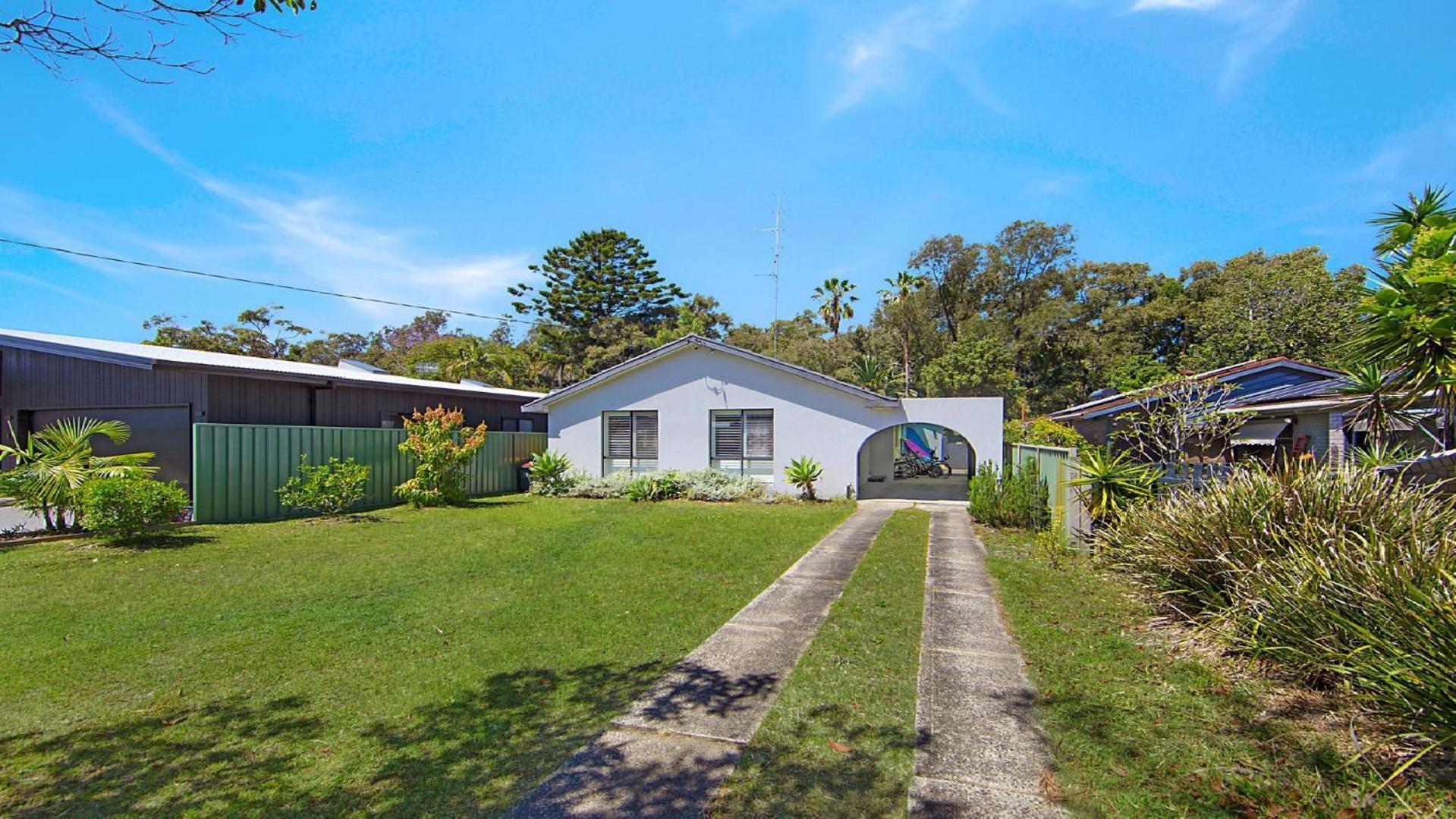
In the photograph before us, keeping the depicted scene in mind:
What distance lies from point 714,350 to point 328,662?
501 inches

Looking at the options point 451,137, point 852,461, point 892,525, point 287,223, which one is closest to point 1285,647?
point 892,525

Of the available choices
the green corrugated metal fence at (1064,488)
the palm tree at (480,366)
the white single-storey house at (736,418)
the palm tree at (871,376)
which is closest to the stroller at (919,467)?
the palm tree at (871,376)

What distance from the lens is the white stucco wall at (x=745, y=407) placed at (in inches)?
→ 581

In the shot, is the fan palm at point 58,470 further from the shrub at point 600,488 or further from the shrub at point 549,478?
the shrub at point 600,488

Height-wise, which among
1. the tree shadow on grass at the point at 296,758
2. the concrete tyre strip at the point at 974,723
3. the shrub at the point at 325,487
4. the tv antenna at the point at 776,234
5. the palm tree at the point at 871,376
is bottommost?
the concrete tyre strip at the point at 974,723

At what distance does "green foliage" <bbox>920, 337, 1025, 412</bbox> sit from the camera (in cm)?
3441

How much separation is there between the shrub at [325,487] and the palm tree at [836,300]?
1203 inches

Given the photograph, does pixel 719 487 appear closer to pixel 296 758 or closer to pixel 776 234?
pixel 776 234

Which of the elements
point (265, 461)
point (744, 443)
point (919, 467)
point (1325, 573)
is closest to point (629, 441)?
point (744, 443)

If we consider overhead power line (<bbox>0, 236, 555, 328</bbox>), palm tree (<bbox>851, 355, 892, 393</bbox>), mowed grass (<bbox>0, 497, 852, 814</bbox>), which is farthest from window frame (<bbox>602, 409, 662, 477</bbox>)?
palm tree (<bbox>851, 355, 892, 393</bbox>)

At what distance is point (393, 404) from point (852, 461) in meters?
12.3

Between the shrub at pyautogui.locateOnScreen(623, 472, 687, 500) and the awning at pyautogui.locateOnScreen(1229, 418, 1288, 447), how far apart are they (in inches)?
472

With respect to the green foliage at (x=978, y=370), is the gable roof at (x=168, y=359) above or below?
below

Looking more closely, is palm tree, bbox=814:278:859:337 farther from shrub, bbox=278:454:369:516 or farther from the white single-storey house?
shrub, bbox=278:454:369:516
